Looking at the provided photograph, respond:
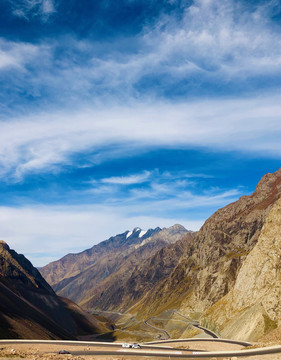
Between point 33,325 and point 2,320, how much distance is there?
1705 cm

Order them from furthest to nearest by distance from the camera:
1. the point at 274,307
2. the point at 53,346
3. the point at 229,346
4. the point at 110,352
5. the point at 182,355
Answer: the point at 274,307 → the point at 229,346 → the point at 53,346 → the point at 110,352 → the point at 182,355

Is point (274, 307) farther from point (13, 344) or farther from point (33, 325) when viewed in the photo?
point (33, 325)

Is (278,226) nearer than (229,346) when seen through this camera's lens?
No

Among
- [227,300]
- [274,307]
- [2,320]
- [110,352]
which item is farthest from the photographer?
[227,300]

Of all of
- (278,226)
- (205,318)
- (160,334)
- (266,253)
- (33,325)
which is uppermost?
(278,226)

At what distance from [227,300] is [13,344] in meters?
92.2

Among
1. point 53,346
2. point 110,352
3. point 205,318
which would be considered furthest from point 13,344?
point 205,318

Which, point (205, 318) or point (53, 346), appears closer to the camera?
point (53, 346)

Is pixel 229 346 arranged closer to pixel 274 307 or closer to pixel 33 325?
pixel 274 307

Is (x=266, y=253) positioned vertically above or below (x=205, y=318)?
→ above

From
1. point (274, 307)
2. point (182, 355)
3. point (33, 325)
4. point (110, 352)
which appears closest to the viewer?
point (182, 355)

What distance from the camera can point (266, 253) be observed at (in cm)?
12525

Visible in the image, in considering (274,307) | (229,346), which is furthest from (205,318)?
(229,346)

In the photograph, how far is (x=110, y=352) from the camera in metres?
59.2
